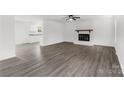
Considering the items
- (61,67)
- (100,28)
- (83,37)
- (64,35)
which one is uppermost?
(100,28)

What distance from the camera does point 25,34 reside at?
31.6 feet

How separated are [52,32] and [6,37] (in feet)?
15.8

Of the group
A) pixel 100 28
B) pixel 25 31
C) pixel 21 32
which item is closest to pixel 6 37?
pixel 21 32

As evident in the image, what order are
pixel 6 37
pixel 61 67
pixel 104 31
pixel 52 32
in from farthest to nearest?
pixel 52 32, pixel 104 31, pixel 6 37, pixel 61 67

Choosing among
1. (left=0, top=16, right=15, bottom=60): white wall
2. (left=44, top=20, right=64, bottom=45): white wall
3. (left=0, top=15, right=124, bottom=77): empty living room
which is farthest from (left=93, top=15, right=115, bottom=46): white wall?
(left=0, top=16, right=15, bottom=60): white wall

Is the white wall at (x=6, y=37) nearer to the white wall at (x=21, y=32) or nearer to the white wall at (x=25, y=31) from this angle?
the white wall at (x=25, y=31)

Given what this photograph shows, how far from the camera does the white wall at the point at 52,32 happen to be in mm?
8086

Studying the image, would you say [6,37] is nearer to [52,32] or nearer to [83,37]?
Result: [52,32]

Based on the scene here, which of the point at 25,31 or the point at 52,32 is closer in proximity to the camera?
the point at 52,32

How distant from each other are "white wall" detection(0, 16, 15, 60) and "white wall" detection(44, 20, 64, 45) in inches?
141

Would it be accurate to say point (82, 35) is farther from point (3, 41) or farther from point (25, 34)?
point (3, 41)

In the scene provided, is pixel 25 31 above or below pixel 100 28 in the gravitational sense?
below

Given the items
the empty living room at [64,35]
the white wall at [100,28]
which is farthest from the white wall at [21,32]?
the white wall at [100,28]

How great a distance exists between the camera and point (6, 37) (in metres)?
4.33
